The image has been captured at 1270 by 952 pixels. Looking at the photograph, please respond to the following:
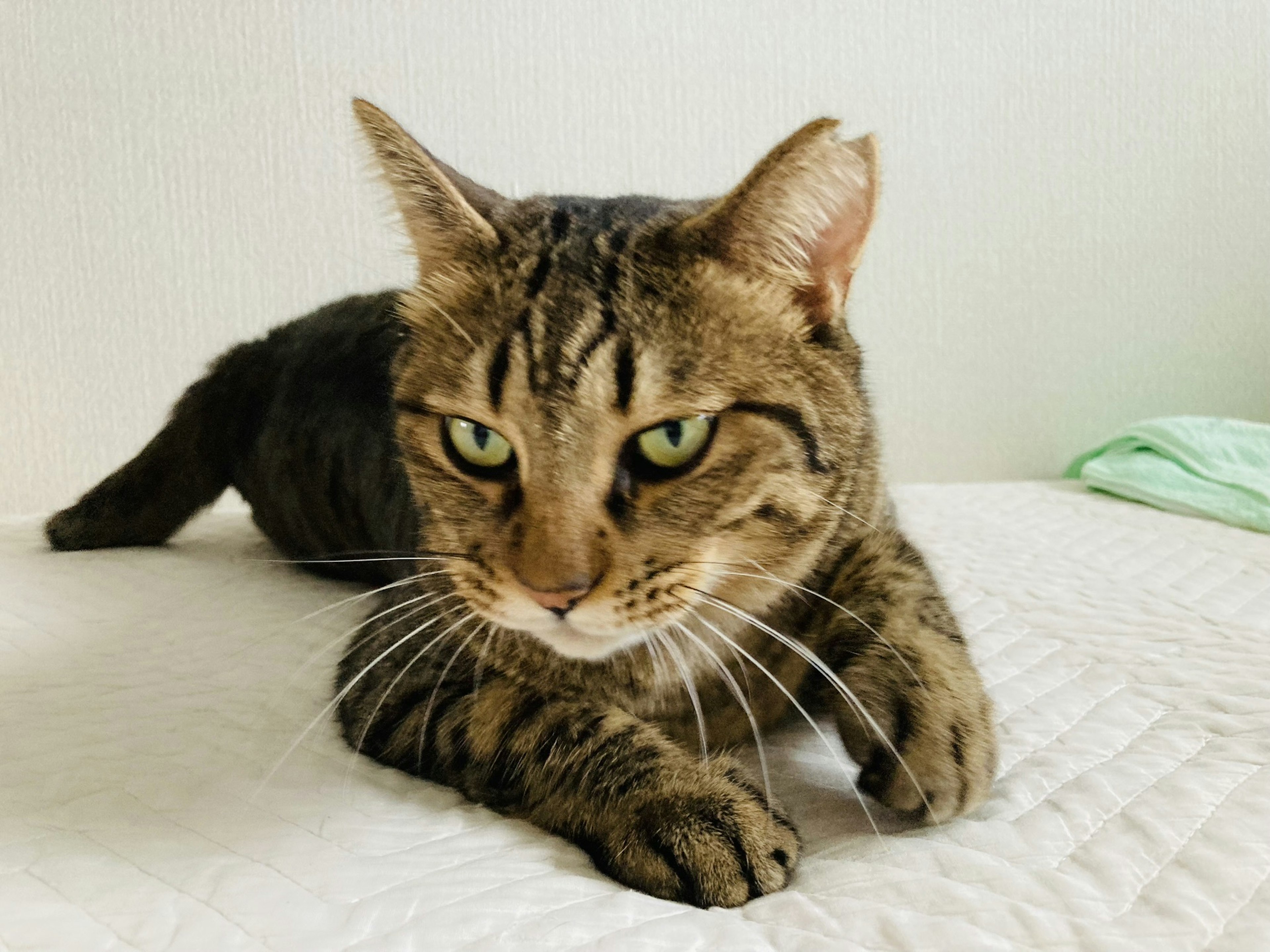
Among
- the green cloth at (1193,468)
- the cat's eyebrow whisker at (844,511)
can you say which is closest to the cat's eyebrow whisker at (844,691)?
the cat's eyebrow whisker at (844,511)

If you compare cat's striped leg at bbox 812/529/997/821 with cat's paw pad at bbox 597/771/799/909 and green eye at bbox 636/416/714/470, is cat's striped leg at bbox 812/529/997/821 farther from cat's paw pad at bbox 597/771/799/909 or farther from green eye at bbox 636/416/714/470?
green eye at bbox 636/416/714/470

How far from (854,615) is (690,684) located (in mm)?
152

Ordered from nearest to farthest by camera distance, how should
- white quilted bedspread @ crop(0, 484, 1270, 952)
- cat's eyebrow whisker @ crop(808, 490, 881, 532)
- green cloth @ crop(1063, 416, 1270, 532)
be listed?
white quilted bedspread @ crop(0, 484, 1270, 952), cat's eyebrow whisker @ crop(808, 490, 881, 532), green cloth @ crop(1063, 416, 1270, 532)

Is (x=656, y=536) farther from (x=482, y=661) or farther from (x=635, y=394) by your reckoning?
(x=482, y=661)

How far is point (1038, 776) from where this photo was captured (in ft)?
2.16

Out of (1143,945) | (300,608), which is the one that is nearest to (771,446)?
(1143,945)

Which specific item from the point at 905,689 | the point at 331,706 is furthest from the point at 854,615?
the point at 331,706

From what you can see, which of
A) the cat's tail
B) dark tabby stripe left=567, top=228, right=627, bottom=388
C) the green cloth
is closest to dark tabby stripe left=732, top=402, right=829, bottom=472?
dark tabby stripe left=567, top=228, right=627, bottom=388

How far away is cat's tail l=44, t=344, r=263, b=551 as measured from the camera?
1281 mm

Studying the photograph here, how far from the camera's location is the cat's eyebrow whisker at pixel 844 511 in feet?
2.24

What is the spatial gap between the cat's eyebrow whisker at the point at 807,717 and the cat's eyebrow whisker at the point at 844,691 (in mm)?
17

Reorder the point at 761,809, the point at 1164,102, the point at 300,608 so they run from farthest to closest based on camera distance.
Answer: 1. the point at 1164,102
2. the point at 300,608
3. the point at 761,809

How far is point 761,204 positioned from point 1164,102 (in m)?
1.85

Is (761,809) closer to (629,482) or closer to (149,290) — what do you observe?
(629,482)
